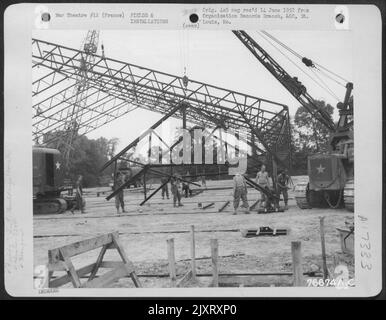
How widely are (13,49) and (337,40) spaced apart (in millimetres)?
2361

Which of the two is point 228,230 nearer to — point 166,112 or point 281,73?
point 166,112

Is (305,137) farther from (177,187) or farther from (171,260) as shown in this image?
(171,260)

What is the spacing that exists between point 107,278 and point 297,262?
4.34 ft

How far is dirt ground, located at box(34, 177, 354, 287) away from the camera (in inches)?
103

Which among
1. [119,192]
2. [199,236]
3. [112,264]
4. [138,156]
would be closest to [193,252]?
[199,236]

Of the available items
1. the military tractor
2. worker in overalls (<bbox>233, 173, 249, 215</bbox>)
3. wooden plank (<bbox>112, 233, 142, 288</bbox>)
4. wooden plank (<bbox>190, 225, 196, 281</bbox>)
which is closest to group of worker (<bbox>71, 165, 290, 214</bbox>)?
worker in overalls (<bbox>233, 173, 249, 215</bbox>)

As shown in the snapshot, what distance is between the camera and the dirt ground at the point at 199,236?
2.61 m

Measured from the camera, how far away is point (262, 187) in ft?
9.21

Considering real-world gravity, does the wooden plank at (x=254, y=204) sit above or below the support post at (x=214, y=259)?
above

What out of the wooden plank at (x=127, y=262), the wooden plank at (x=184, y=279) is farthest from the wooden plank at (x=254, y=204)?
the wooden plank at (x=127, y=262)

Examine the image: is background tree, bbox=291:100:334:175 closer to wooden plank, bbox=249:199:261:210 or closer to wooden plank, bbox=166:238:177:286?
wooden plank, bbox=249:199:261:210

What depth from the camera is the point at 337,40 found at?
2.57m

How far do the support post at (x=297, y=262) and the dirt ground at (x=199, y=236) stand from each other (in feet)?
0.39

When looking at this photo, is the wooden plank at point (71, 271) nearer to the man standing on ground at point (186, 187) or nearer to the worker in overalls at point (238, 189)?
the man standing on ground at point (186, 187)
